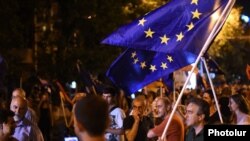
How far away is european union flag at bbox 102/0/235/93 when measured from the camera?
317 inches

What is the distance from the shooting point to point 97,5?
29703 mm

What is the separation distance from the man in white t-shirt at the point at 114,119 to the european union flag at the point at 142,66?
0.69 ft

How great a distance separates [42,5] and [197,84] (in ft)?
31.7

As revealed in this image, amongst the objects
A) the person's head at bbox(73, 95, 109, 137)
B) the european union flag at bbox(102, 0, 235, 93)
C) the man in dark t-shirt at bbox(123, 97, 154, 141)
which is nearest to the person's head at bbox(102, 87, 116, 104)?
the man in dark t-shirt at bbox(123, 97, 154, 141)

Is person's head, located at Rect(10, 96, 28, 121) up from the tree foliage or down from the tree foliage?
down

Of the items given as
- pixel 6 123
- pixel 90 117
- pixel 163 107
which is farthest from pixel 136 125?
pixel 90 117

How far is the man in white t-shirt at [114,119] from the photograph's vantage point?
29.9 feet

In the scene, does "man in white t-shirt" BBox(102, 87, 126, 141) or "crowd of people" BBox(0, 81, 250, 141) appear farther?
"man in white t-shirt" BBox(102, 87, 126, 141)

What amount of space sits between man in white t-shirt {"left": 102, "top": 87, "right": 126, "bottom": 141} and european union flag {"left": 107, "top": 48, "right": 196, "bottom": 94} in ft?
0.69

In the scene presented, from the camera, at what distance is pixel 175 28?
327 inches

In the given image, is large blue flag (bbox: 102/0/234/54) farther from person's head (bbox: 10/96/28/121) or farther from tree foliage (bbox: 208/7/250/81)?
tree foliage (bbox: 208/7/250/81)

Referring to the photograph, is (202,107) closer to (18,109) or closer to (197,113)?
(197,113)

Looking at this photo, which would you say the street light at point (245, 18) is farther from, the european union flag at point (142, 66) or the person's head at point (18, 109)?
the person's head at point (18, 109)

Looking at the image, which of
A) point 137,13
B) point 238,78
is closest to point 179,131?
point 137,13
